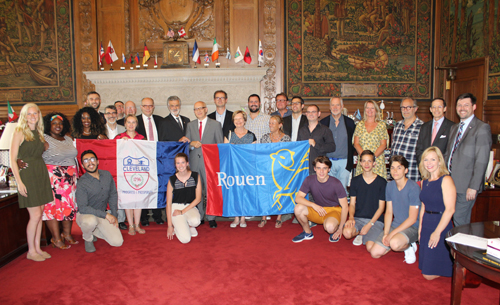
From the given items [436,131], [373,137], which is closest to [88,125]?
[373,137]

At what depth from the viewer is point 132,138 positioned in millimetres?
4504

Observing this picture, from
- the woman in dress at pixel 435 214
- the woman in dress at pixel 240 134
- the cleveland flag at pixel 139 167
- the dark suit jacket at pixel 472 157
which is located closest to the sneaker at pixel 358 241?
the woman in dress at pixel 435 214

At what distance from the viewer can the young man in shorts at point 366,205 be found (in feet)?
12.2

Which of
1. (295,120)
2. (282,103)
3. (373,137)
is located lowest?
(373,137)

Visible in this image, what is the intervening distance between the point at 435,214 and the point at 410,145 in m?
1.36

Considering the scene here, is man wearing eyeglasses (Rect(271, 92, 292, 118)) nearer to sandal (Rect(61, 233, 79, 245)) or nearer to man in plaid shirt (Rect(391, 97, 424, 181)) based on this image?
man in plaid shirt (Rect(391, 97, 424, 181))

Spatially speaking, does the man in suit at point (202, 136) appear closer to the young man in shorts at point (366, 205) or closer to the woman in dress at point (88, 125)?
the woman in dress at point (88, 125)

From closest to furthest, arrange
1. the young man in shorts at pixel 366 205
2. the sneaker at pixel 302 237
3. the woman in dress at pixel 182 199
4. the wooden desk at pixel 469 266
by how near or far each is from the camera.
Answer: the wooden desk at pixel 469 266 < the young man in shorts at pixel 366 205 < the sneaker at pixel 302 237 < the woman in dress at pixel 182 199

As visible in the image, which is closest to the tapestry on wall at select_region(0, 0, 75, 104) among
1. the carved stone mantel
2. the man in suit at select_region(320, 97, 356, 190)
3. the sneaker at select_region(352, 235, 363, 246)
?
the carved stone mantel

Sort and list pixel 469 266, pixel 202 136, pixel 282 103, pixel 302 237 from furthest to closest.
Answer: pixel 282 103
pixel 202 136
pixel 302 237
pixel 469 266

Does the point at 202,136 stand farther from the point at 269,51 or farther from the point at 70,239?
the point at 269,51

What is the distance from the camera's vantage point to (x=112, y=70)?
750cm

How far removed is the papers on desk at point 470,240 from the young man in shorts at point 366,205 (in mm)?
1391

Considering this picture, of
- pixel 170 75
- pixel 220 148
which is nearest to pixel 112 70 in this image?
pixel 170 75
